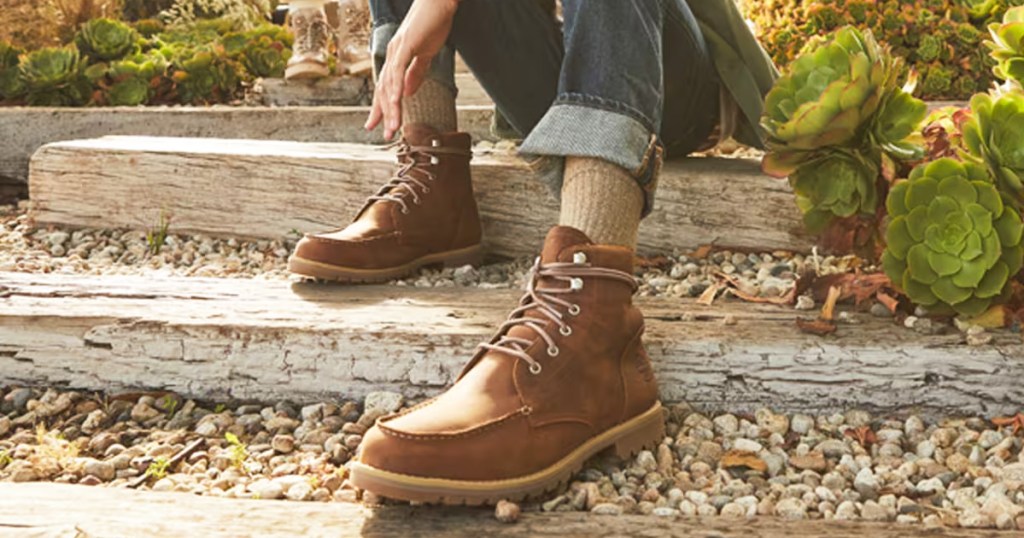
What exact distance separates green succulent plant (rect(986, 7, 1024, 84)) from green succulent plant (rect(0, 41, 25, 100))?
303 centimetres

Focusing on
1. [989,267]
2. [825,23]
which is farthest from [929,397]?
[825,23]

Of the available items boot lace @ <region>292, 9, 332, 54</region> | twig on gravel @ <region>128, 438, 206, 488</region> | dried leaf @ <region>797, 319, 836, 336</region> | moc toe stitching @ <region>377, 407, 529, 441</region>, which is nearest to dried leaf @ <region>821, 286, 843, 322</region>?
dried leaf @ <region>797, 319, 836, 336</region>

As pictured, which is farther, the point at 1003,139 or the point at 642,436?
the point at 1003,139

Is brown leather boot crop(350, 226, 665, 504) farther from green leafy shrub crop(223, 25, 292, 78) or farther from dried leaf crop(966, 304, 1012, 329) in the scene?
green leafy shrub crop(223, 25, 292, 78)

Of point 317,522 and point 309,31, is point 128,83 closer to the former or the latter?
point 309,31

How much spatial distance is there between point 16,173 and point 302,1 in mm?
1090

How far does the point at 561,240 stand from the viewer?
1.43 meters

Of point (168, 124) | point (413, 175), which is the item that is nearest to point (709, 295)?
point (413, 175)

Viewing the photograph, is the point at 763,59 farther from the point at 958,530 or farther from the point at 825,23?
the point at 825,23

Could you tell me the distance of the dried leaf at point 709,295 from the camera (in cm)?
182

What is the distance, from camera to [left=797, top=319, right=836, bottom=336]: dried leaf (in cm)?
163

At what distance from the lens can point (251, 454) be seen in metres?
1.51

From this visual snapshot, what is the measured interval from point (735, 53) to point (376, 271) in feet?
2.57

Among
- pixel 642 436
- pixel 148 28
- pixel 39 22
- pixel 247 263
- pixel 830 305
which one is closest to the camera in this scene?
pixel 642 436
